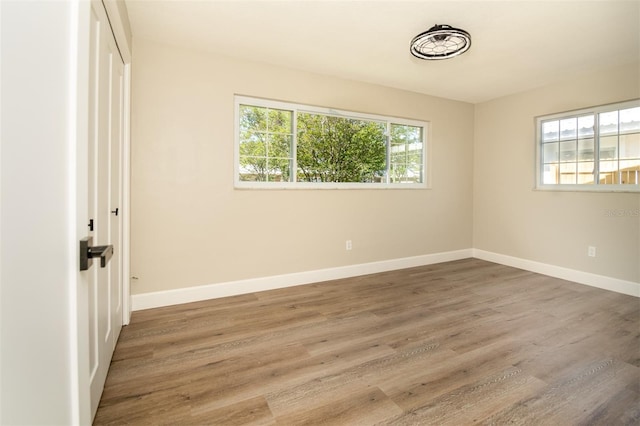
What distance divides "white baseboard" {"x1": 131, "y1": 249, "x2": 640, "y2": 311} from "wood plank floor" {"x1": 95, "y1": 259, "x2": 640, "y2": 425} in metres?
0.10

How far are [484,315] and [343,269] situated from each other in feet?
5.50

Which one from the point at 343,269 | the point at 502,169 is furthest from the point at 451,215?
the point at 343,269

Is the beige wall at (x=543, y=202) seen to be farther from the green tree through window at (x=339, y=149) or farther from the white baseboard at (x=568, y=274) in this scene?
the green tree through window at (x=339, y=149)

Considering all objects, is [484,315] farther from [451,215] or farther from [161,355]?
[161,355]

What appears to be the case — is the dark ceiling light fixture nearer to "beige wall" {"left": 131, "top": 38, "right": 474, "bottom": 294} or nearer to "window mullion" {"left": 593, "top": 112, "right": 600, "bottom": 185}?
"beige wall" {"left": 131, "top": 38, "right": 474, "bottom": 294}

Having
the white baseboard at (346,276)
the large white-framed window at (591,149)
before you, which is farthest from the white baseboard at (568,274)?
the large white-framed window at (591,149)

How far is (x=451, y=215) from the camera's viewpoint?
16.3ft

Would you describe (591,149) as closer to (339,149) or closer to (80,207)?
(339,149)

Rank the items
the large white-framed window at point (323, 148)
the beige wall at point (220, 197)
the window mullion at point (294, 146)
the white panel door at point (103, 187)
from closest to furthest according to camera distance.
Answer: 1. the white panel door at point (103, 187)
2. the beige wall at point (220, 197)
3. the large white-framed window at point (323, 148)
4. the window mullion at point (294, 146)

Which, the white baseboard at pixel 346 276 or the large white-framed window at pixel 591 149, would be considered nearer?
the white baseboard at pixel 346 276

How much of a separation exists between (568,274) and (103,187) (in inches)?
196

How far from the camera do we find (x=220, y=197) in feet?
10.7

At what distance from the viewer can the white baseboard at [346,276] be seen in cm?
306

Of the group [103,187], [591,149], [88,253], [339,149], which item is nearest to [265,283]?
[339,149]
